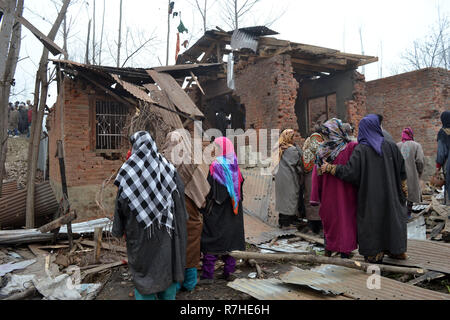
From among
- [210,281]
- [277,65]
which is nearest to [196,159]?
[210,281]

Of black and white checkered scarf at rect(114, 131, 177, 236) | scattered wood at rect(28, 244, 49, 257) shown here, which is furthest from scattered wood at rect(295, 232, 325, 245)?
scattered wood at rect(28, 244, 49, 257)

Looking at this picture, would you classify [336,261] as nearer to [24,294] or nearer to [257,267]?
[257,267]

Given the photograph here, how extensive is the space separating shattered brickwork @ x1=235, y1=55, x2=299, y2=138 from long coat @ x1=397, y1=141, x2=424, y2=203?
3.75 metres

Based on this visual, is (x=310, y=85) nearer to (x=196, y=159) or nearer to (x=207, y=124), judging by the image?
(x=207, y=124)

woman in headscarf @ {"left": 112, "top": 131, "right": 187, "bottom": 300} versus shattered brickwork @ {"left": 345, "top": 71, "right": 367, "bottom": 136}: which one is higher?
shattered brickwork @ {"left": 345, "top": 71, "right": 367, "bottom": 136}

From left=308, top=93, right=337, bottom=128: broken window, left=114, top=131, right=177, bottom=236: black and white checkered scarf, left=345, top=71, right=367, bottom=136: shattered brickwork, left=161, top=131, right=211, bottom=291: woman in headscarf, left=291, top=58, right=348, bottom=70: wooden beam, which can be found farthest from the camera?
left=308, top=93, right=337, bottom=128: broken window

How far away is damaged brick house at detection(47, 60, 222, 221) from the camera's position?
7.07 metres

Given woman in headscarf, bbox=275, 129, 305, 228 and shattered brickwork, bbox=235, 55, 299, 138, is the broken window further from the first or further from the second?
woman in headscarf, bbox=275, 129, 305, 228

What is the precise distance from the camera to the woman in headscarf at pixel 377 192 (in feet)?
11.1

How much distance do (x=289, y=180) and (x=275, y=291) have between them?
3.08m

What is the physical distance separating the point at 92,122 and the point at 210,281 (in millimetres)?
5147

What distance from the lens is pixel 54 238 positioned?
518 cm

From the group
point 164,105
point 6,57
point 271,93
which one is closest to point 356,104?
point 271,93
